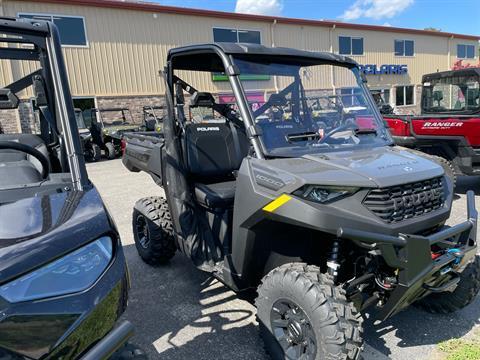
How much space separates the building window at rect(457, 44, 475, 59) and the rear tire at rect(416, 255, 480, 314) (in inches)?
1249

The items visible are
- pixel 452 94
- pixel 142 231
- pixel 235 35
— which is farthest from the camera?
pixel 235 35

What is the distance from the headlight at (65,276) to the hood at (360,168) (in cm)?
116

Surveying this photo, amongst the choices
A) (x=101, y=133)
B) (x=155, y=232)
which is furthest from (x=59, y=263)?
(x=101, y=133)

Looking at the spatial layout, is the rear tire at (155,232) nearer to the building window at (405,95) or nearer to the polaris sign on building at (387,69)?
the polaris sign on building at (387,69)

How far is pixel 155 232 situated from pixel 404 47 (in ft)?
86.5

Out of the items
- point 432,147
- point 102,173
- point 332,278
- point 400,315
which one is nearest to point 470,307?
point 400,315

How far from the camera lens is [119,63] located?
1600 centimetres

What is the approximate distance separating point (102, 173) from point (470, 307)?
390 inches

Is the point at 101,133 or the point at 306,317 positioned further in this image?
the point at 101,133

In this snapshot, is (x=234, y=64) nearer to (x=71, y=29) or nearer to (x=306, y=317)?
(x=306, y=317)

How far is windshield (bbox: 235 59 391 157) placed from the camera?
2.76 m

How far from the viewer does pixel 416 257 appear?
2127 mm

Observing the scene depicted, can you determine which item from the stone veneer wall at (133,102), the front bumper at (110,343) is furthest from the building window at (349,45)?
the front bumper at (110,343)

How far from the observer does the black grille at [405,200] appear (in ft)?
7.20
